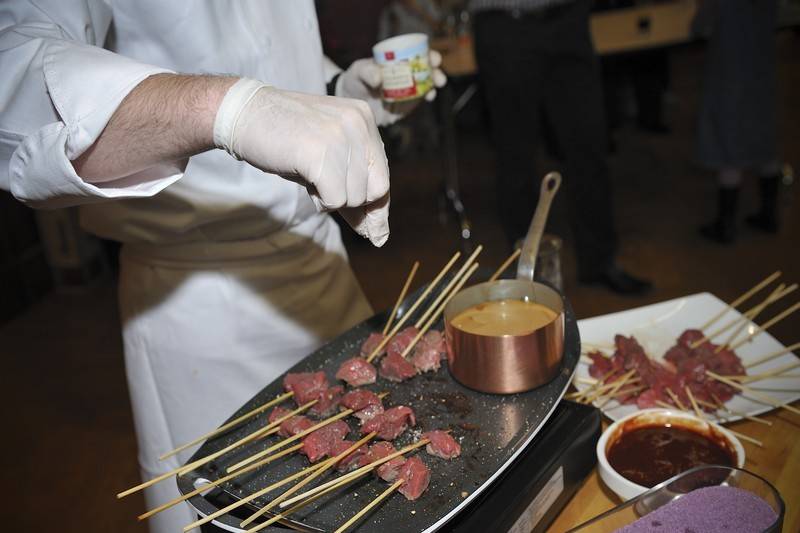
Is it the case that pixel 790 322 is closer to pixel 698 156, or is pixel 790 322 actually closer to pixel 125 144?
pixel 698 156

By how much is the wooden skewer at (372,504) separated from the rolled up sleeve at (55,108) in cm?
57

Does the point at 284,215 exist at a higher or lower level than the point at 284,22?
lower

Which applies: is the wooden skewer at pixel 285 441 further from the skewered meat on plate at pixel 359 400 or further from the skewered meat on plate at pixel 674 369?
the skewered meat on plate at pixel 674 369

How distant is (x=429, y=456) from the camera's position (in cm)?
112

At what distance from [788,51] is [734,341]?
26.0 ft

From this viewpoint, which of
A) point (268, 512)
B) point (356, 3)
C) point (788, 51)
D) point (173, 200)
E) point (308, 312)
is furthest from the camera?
point (788, 51)

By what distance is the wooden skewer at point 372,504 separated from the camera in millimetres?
981

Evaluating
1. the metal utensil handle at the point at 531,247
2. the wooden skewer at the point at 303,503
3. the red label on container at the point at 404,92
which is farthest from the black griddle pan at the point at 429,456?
the red label on container at the point at 404,92

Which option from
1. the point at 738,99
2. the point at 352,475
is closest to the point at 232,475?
the point at 352,475

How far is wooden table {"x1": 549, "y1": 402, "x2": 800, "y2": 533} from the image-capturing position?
1.23m

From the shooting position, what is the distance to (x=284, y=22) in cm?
166

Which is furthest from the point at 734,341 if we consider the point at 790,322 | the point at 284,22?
the point at 790,322

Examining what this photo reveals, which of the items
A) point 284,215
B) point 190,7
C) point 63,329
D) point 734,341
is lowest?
point 63,329

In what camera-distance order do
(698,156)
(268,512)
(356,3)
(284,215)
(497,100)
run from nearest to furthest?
1. (268,512)
2. (284,215)
3. (497,100)
4. (698,156)
5. (356,3)
